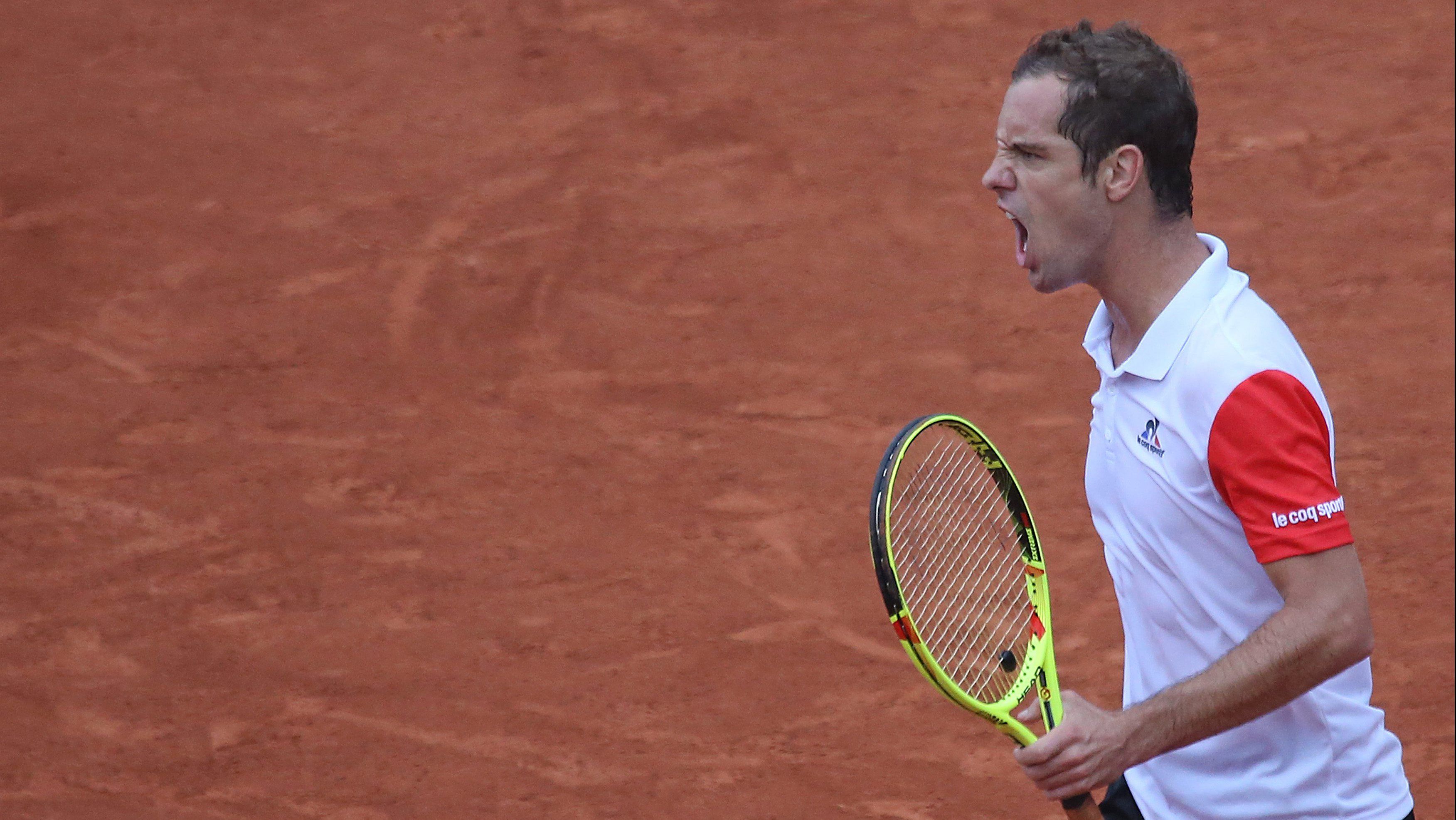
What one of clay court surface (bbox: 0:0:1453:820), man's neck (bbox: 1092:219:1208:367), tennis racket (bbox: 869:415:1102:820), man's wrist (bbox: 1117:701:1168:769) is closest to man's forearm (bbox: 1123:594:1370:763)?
man's wrist (bbox: 1117:701:1168:769)

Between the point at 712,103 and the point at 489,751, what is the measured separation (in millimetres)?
2808

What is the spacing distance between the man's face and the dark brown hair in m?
0.02

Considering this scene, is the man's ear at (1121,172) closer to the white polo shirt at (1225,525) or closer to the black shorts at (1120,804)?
the white polo shirt at (1225,525)

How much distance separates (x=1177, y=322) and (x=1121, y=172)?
0.85 feet

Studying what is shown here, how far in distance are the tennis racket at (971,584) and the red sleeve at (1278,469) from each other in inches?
19.7

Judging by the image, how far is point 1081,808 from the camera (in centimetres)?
221

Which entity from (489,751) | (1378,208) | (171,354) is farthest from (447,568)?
(1378,208)

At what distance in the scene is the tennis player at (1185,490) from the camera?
1.96 metres

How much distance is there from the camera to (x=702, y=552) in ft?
15.8

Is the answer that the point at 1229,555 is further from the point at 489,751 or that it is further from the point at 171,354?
the point at 171,354

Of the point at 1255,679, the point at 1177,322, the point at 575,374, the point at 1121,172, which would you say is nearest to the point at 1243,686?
the point at 1255,679

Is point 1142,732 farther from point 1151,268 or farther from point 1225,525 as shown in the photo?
point 1151,268

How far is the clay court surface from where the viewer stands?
4434 millimetres

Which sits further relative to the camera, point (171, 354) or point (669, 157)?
point (669, 157)
